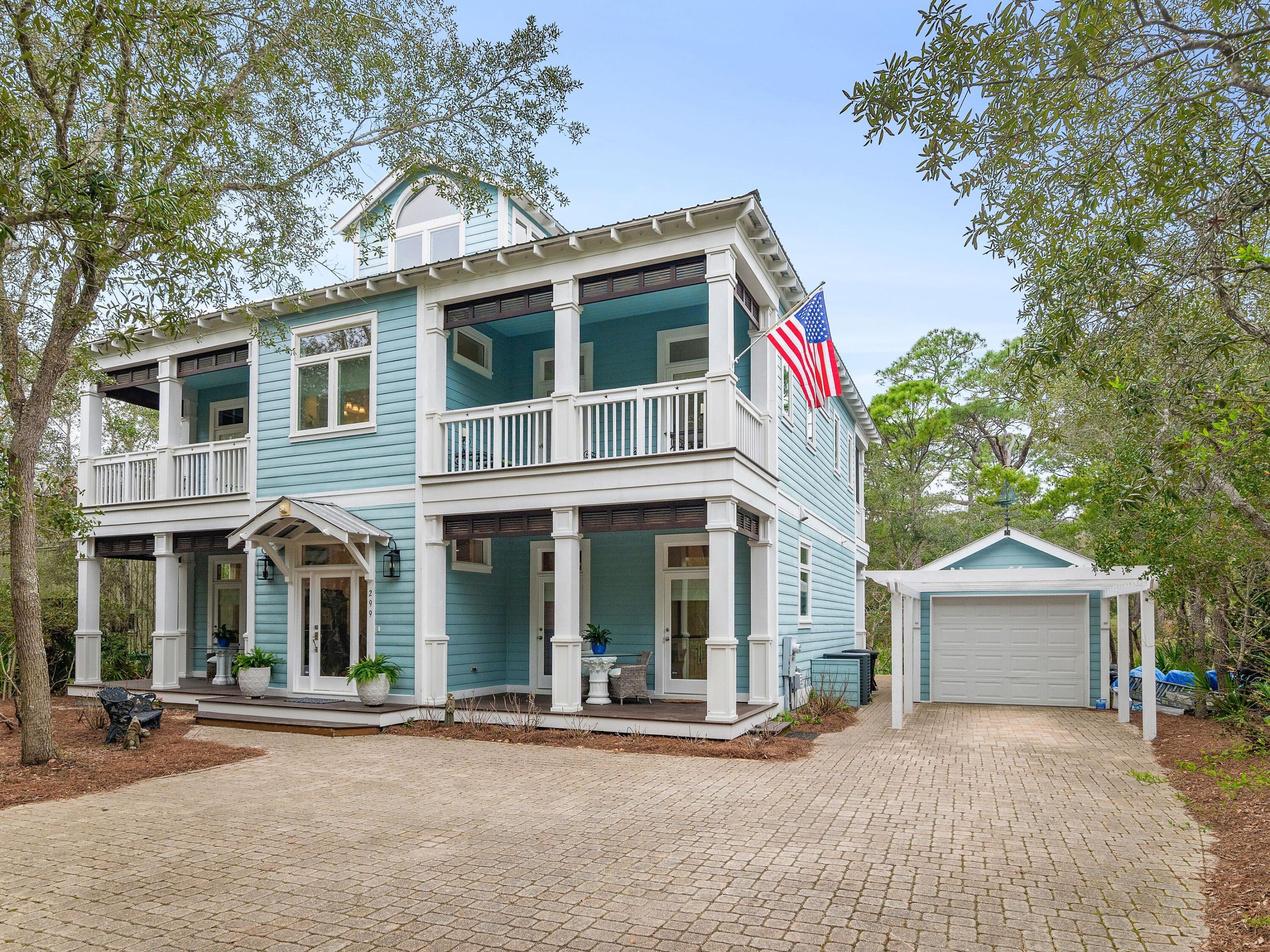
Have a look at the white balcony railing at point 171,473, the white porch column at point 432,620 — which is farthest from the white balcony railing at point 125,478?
the white porch column at point 432,620

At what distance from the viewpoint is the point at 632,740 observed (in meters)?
10.4

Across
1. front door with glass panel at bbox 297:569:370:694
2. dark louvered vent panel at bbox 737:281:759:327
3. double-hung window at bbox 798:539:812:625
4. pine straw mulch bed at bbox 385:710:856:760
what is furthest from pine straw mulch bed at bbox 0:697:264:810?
double-hung window at bbox 798:539:812:625

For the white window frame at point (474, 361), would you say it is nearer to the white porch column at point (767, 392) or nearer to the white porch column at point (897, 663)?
the white porch column at point (767, 392)

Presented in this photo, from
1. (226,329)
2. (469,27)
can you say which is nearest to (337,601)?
(226,329)

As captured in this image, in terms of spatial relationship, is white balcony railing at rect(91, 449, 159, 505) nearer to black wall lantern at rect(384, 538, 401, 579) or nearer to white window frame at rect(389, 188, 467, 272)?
black wall lantern at rect(384, 538, 401, 579)

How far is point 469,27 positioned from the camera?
10.1 meters

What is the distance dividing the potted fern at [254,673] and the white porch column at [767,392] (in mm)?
7918

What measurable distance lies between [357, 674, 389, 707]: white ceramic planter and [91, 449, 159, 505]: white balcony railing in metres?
5.98

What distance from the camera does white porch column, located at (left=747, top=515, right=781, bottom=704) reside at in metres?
11.9

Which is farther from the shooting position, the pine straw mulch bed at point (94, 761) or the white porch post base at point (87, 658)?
the white porch post base at point (87, 658)

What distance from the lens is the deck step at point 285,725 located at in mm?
11383

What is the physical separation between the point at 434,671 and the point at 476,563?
1.88 m

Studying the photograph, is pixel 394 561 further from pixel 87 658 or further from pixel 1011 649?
pixel 1011 649

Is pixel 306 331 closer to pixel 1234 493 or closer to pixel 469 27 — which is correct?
pixel 469 27
